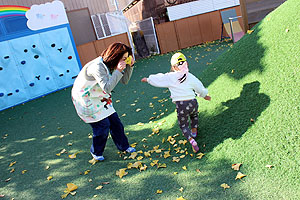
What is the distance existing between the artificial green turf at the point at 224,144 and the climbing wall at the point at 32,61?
15.1ft

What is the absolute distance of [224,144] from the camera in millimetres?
3062

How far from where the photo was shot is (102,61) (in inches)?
118

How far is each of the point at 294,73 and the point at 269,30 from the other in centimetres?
118

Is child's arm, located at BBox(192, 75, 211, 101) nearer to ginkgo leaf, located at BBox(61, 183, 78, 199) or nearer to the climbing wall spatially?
ginkgo leaf, located at BBox(61, 183, 78, 199)

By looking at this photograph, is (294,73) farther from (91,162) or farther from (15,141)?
(15,141)

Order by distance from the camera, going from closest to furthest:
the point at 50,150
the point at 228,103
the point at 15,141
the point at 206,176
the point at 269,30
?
1. the point at 206,176
2. the point at 228,103
3. the point at 269,30
4. the point at 50,150
5. the point at 15,141

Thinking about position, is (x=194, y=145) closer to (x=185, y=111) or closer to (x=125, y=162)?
(x=185, y=111)

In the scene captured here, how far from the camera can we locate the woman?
2.93 meters

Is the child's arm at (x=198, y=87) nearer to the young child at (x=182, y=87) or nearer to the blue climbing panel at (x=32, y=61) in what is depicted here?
the young child at (x=182, y=87)

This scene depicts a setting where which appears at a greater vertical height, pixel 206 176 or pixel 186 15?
pixel 186 15

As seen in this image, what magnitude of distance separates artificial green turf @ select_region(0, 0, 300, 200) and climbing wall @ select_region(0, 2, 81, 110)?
181 inches

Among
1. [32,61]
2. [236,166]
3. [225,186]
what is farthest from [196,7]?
[225,186]

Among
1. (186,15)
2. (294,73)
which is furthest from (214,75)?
(186,15)

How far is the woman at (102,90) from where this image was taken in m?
2.93
